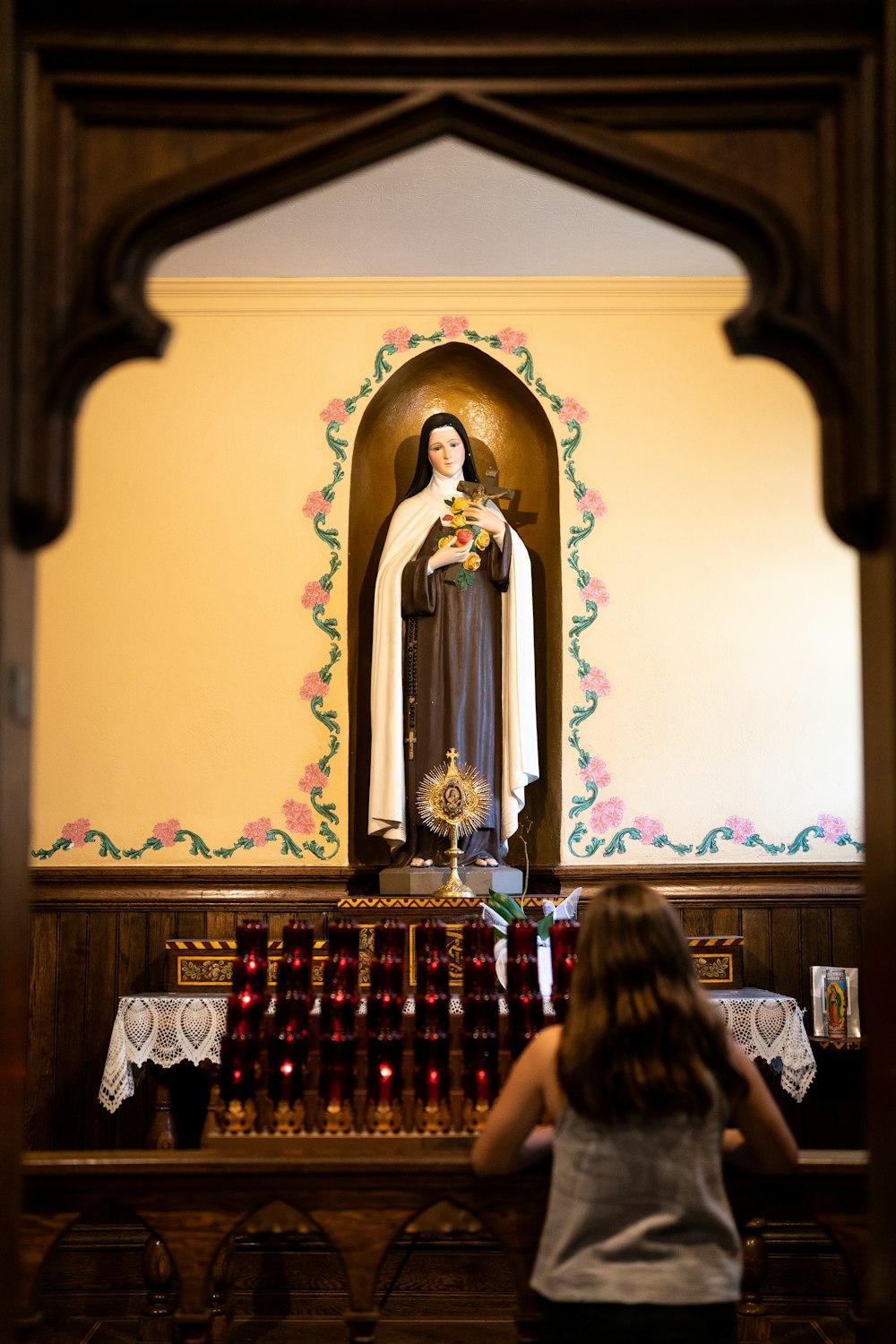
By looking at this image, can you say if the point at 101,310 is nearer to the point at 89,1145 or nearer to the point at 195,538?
the point at 195,538

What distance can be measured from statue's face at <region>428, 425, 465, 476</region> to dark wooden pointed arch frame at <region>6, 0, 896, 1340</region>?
3.85 m

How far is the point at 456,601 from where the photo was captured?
6.56 meters

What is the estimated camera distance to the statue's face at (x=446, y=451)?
6.67 meters

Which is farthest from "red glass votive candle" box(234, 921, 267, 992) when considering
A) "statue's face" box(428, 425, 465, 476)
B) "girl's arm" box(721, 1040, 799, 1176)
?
"statue's face" box(428, 425, 465, 476)

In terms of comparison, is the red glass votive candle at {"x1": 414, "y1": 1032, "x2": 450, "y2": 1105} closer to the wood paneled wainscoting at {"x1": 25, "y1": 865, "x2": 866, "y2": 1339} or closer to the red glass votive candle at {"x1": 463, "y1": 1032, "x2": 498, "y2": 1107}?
the red glass votive candle at {"x1": 463, "y1": 1032, "x2": 498, "y2": 1107}

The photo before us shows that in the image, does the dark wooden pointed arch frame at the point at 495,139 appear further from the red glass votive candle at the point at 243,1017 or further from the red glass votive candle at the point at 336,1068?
the red glass votive candle at the point at 336,1068

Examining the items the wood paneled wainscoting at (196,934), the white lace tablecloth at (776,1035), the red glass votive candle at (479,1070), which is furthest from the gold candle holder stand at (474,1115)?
the wood paneled wainscoting at (196,934)

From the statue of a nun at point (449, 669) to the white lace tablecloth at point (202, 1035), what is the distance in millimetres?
1252

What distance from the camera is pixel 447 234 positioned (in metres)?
6.53

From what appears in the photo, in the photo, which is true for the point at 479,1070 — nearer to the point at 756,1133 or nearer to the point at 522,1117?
the point at 522,1117

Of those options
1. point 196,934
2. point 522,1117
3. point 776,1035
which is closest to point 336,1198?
point 522,1117

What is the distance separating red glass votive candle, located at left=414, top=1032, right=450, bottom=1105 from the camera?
3088 millimetres

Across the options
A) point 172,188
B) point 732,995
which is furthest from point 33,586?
point 732,995

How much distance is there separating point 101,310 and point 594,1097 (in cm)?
175
